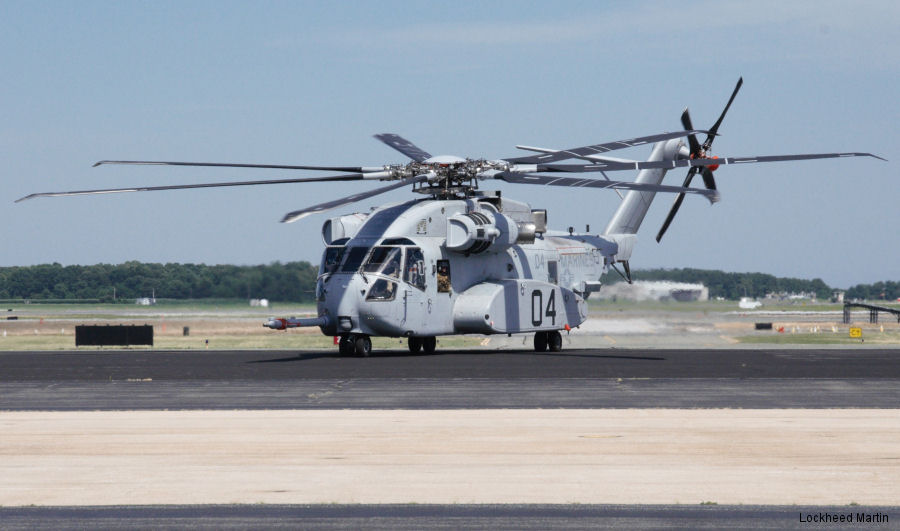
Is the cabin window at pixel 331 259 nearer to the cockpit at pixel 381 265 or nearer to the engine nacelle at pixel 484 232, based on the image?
the cockpit at pixel 381 265

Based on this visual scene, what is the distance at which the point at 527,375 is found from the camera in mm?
26172

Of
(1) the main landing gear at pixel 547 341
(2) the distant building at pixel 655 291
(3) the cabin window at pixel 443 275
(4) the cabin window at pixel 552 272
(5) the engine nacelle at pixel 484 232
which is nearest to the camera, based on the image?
(5) the engine nacelle at pixel 484 232

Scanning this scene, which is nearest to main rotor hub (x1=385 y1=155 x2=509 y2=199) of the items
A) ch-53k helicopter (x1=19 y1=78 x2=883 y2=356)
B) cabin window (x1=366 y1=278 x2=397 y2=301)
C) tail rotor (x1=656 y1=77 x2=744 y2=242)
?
ch-53k helicopter (x1=19 y1=78 x2=883 y2=356)

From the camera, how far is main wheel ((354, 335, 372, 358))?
35219 mm

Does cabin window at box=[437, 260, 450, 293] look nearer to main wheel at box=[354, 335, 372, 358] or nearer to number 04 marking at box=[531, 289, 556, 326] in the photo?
main wheel at box=[354, 335, 372, 358]

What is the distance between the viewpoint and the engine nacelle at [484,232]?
3622cm

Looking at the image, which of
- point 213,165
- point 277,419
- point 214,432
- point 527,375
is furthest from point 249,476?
point 213,165

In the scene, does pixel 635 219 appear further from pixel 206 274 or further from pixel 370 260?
pixel 206 274

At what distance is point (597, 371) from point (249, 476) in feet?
56.0

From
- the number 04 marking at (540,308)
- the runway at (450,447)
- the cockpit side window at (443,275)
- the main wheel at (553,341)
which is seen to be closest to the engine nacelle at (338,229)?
the cockpit side window at (443,275)

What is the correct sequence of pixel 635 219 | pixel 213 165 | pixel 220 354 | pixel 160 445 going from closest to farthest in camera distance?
1. pixel 160 445
2. pixel 213 165
3. pixel 220 354
4. pixel 635 219

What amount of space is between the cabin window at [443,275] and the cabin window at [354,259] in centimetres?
289

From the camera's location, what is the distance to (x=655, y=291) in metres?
55.9

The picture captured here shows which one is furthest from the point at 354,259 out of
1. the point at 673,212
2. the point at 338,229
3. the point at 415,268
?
the point at 673,212
